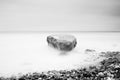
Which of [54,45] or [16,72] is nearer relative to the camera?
[16,72]

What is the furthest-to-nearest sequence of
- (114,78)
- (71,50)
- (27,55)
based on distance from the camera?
(71,50)
(27,55)
(114,78)

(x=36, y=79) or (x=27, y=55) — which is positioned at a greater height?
(x=27, y=55)

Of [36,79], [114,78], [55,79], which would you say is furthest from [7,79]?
[114,78]

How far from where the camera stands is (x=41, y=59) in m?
8.85

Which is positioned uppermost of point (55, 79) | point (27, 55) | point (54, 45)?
point (54, 45)

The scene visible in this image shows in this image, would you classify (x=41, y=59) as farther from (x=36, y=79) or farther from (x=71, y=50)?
(x=36, y=79)

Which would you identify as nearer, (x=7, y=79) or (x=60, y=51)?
(x=7, y=79)

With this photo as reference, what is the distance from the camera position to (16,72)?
6.82 meters

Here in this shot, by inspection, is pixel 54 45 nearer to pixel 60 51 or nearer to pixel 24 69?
pixel 60 51

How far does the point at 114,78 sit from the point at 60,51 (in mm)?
5541

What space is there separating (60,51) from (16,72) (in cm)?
410

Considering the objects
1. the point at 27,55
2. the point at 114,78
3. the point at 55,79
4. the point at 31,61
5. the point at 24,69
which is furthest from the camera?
the point at 27,55

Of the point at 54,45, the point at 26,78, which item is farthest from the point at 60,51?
the point at 26,78

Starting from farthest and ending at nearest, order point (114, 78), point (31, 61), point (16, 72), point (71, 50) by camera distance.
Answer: point (71, 50)
point (31, 61)
point (16, 72)
point (114, 78)
